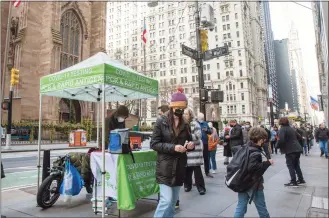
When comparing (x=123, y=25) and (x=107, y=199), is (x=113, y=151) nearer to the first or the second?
(x=107, y=199)

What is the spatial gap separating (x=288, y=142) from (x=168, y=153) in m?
4.99

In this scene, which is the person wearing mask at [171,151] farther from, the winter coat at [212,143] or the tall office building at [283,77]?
the tall office building at [283,77]

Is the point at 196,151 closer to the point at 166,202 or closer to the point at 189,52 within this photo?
the point at 166,202

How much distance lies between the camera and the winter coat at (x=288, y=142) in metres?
6.77

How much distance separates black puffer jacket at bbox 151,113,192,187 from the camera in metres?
3.14

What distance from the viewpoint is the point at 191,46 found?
74.2 meters

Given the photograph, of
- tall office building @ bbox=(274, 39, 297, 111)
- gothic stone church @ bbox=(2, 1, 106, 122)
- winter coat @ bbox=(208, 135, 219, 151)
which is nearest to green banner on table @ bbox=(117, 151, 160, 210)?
winter coat @ bbox=(208, 135, 219, 151)

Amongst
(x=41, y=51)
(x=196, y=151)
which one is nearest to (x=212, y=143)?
(x=196, y=151)

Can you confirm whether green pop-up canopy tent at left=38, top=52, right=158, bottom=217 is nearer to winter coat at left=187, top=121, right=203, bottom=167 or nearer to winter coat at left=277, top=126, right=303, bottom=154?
winter coat at left=187, top=121, right=203, bottom=167

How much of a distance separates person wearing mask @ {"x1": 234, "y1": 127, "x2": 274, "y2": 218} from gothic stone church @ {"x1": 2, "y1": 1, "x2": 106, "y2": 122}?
30.0 m

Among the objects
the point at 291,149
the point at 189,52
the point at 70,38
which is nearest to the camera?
the point at 291,149

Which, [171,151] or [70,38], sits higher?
[70,38]

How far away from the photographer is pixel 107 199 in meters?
4.79

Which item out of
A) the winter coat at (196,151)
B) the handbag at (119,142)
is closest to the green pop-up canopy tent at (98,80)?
the handbag at (119,142)
